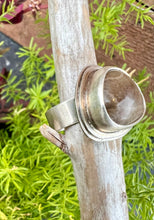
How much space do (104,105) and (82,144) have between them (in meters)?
0.10

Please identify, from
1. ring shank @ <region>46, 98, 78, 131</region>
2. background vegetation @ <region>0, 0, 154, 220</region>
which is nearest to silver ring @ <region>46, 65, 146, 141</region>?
ring shank @ <region>46, 98, 78, 131</region>

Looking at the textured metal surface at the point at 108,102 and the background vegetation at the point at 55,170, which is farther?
the background vegetation at the point at 55,170

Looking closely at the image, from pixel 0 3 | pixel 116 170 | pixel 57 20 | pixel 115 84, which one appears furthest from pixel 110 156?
pixel 0 3

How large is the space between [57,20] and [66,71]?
0.30 feet

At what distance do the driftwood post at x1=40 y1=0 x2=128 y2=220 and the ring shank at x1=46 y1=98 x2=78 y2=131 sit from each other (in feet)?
0.05

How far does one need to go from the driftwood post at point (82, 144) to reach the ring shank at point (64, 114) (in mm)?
16

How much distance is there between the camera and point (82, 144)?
1.41 feet

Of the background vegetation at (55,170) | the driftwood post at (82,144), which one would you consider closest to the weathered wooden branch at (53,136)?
the driftwood post at (82,144)

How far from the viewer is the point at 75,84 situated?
1.44 feet

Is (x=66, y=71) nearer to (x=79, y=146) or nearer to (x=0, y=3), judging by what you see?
(x=79, y=146)

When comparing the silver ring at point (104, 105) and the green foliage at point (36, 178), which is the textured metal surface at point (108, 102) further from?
the green foliage at point (36, 178)

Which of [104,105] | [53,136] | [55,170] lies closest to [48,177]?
[55,170]

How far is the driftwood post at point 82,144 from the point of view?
17.0 inches

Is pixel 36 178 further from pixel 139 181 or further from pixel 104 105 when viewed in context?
pixel 104 105
